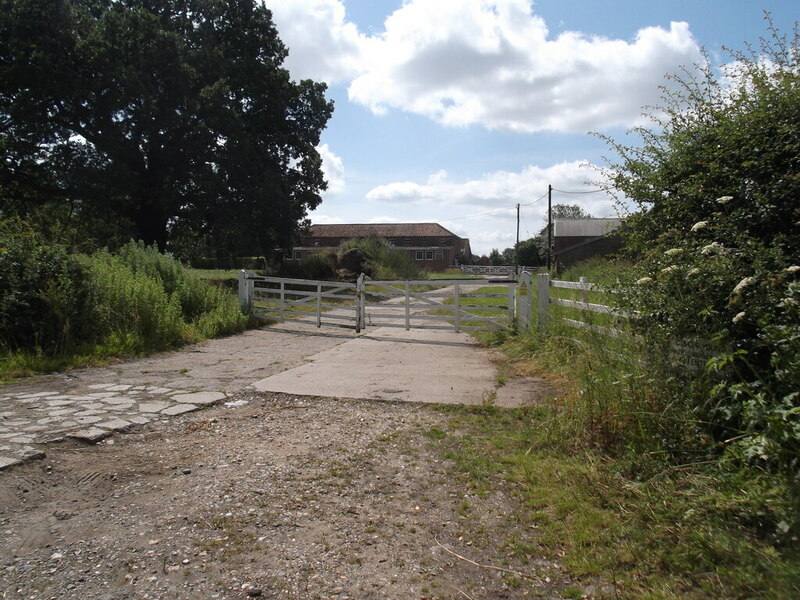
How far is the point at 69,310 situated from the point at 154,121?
17.8 meters

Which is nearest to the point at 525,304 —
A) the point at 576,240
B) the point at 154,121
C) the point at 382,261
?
the point at 382,261

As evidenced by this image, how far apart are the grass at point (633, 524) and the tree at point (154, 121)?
73.2 ft

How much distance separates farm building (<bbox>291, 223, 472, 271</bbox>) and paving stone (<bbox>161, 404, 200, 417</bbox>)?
6468cm

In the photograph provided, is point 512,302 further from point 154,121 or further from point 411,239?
point 411,239

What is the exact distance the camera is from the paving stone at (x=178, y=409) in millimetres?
5676

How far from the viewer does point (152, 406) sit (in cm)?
593

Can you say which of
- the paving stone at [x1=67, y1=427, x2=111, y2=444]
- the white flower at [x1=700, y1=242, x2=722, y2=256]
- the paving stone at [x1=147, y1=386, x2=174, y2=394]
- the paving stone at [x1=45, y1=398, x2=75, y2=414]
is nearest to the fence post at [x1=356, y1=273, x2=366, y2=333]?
the paving stone at [x1=147, y1=386, x2=174, y2=394]

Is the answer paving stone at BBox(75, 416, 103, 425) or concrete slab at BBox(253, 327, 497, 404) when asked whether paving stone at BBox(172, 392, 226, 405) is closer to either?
concrete slab at BBox(253, 327, 497, 404)

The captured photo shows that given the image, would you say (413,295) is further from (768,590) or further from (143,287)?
(768,590)

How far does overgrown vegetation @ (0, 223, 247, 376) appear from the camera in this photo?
27.6ft

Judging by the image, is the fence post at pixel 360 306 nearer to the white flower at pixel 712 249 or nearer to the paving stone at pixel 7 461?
the paving stone at pixel 7 461

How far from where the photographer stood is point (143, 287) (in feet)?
34.8

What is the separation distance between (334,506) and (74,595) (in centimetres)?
148

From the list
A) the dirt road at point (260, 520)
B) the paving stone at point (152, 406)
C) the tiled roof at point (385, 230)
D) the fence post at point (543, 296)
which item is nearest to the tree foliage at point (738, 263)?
the dirt road at point (260, 520)
